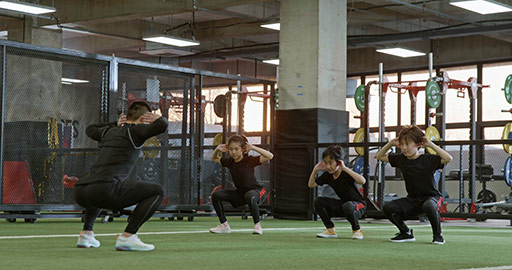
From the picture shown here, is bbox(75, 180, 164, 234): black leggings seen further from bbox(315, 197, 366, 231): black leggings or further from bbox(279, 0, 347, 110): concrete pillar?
bbox(279, 0, 347, 110): concrete pillar

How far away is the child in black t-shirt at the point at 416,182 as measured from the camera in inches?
280

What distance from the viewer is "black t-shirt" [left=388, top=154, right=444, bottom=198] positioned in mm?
7203

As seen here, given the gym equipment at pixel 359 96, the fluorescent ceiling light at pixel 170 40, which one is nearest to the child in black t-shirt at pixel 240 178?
the gym equipment at pixel 359 96

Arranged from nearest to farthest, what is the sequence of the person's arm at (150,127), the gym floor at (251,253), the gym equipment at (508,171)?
the gym floor at (251,253) < the person's arm at (150,127) < the gym equipment at (508,171)

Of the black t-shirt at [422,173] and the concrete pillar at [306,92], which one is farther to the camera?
the concrete pillar at [306,92]

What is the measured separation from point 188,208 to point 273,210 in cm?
160

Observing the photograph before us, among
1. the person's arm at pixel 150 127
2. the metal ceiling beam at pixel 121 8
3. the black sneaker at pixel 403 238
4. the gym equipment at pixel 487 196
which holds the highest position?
the metal ceiling beam at pixel 121 8

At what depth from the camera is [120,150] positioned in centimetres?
582

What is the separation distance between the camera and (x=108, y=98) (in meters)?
11.0

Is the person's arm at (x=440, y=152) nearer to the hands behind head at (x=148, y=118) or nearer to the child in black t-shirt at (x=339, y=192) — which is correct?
the child in black t-shirt at (x=339, y=192)

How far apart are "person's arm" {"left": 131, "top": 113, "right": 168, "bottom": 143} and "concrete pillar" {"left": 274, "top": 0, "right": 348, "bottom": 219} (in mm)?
6554

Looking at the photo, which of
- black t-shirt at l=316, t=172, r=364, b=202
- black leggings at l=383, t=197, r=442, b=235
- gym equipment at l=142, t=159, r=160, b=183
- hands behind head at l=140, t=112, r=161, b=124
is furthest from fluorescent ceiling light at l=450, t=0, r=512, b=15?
hands behind head at l=140, t=112, r=161, b=124

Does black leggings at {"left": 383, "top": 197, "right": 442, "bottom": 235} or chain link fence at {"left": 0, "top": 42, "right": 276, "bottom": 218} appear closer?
black leggings at {"left": 383, "top": 197, "right": 442, "bottom": 235}

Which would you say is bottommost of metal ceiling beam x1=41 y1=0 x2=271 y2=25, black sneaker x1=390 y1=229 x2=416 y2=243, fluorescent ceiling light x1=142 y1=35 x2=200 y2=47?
black sneaker x1=390 y1=229 x2=416 y2=243
